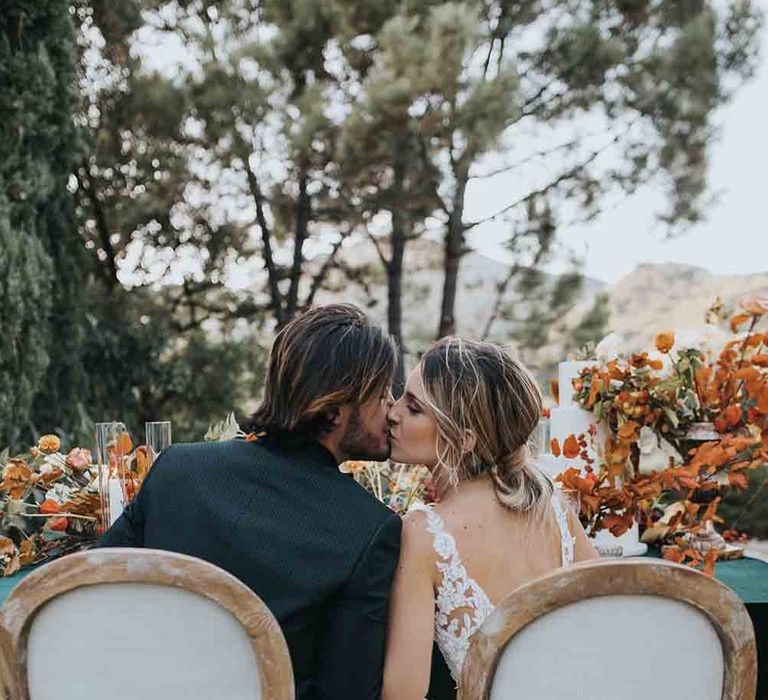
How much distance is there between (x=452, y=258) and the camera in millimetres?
7582

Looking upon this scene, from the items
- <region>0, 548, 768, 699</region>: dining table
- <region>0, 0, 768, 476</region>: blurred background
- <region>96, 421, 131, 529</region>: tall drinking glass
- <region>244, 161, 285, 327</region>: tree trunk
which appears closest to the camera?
<region>0, 548, 768, 699</region>: dining table

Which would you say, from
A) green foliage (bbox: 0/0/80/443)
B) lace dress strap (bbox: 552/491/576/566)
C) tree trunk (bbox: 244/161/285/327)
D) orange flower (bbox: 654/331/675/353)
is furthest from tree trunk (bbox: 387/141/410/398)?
lace dress strap (bbox: 552/491/576/566)

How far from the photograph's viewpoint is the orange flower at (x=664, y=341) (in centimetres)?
189

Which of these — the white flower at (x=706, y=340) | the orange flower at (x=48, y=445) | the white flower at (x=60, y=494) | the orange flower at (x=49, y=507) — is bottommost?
the orange flower at (x=49, y=507)

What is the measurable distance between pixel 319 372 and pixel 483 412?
23cm

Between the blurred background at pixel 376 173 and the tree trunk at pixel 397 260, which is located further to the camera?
the tree trunk at pixel 397 260

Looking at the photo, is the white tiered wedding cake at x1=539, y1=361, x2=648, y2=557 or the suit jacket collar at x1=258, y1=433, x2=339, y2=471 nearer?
the suit jacket collar at x1=258, y1=433, x2=339, y2=471

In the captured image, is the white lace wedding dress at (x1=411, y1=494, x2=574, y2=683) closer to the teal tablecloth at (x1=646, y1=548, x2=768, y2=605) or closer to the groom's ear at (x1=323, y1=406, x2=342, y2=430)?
the groom's ear at (x1=323, y1=406, x2=342, y2=430)

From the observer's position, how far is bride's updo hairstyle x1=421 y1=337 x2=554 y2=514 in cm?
137

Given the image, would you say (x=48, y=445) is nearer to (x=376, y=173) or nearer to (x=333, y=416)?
(x=333, y=416)

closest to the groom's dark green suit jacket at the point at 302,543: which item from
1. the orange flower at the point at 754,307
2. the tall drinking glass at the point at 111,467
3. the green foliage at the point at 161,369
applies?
the tall drinking glass at the point at 111,467

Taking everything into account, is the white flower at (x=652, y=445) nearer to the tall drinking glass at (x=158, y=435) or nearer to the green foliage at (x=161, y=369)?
the tall drinking glass at (x=158, y=435)

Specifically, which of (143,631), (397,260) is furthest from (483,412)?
(397,260)

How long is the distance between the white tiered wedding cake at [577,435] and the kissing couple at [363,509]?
524 millimetres
